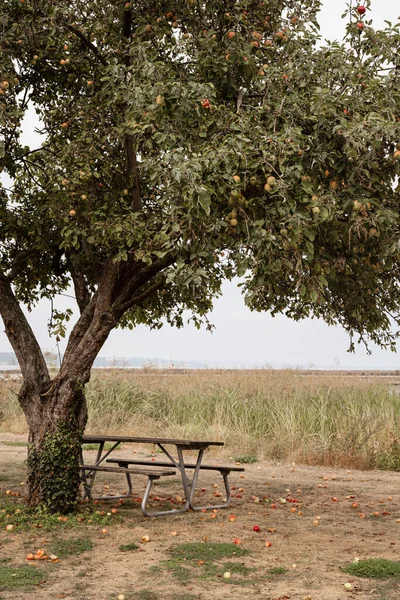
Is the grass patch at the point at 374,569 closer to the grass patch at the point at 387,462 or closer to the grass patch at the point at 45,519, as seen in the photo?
the grass patch at the point at 45,519

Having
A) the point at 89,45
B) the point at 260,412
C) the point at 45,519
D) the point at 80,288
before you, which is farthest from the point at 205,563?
the point at 260,412

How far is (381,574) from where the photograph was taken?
20.1 feet

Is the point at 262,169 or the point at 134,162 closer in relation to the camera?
the point at 262,169

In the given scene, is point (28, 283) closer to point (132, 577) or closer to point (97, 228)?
point (97, 228)

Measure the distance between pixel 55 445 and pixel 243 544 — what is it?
232 centimetres

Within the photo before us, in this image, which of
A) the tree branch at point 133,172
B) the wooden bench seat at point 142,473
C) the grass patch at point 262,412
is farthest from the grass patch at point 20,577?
the grass patch at point 262,412

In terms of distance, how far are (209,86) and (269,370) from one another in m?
10.5

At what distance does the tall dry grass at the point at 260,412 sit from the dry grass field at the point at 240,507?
33 mm

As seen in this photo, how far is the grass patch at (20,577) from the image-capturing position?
5.70m

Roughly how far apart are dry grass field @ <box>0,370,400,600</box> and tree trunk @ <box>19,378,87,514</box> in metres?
0.23

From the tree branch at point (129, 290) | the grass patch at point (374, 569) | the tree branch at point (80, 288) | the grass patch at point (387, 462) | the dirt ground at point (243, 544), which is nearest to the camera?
the dirt ground at point (243, 544)

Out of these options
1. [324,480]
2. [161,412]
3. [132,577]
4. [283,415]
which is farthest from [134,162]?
[161,412]

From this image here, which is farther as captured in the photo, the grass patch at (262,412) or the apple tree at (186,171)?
the grass patch at (262,412)

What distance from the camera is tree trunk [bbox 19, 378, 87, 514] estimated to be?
26.5 ft
